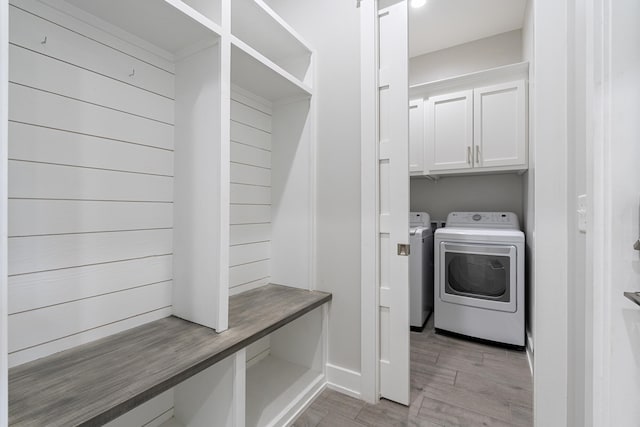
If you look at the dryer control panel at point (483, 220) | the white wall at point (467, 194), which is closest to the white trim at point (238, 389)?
the dryer control panel at point (483, 220)

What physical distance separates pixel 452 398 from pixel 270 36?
2.38 m

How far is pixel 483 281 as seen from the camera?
249 cm

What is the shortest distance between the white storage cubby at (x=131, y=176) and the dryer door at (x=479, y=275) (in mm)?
1571

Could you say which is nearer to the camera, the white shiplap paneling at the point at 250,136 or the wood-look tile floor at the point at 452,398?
the wood-look tile floor at the point at 452,398

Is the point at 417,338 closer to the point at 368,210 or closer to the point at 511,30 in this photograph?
the point at 368,210

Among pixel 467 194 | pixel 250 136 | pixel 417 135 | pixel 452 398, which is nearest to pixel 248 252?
pixel 250 136

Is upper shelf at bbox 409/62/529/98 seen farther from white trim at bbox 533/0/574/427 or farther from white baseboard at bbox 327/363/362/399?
white baseboard at bbox 327/363/362/399

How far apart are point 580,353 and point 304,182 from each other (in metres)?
1.49

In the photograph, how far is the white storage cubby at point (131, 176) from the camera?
3.20 feet

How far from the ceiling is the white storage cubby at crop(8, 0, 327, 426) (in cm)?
172

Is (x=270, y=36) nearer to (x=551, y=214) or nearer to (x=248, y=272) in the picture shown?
(x=248, y=272)

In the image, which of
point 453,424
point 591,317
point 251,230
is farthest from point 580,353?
point 251,230

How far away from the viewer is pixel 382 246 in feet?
5.47

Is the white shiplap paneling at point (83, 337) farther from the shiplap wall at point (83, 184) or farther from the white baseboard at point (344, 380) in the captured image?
the white baseboard at point (344, 380)
